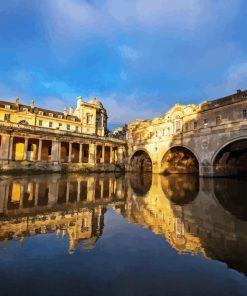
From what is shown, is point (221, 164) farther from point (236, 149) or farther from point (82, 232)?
point (82, 232)

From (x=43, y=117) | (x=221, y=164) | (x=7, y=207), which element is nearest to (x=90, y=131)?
(x=43, y=117)

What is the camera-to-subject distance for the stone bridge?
87.3 ft

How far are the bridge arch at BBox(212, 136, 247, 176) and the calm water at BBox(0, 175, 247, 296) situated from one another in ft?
66.2

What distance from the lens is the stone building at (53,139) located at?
33.2m

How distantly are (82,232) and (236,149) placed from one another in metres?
28.6

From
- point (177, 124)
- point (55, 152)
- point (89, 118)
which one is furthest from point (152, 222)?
point (89, 118)

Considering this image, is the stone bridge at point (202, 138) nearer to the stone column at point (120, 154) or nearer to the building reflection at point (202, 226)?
the stone column at point (120, 154)

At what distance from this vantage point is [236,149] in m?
29.5

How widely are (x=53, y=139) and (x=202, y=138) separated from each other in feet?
81.0

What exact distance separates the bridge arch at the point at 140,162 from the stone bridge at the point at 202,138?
2.62 m

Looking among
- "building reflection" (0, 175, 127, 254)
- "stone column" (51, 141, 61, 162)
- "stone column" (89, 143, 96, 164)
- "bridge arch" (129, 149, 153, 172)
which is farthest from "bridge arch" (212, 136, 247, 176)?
"stone column" (51, 141, 61, 162)

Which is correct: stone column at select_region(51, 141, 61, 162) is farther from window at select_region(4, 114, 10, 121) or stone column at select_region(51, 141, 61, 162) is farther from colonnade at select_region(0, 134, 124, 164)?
window at select_region(4, 114, 10, 121)

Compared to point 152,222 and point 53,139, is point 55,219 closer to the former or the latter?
point 152,222

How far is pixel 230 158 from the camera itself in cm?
3053
